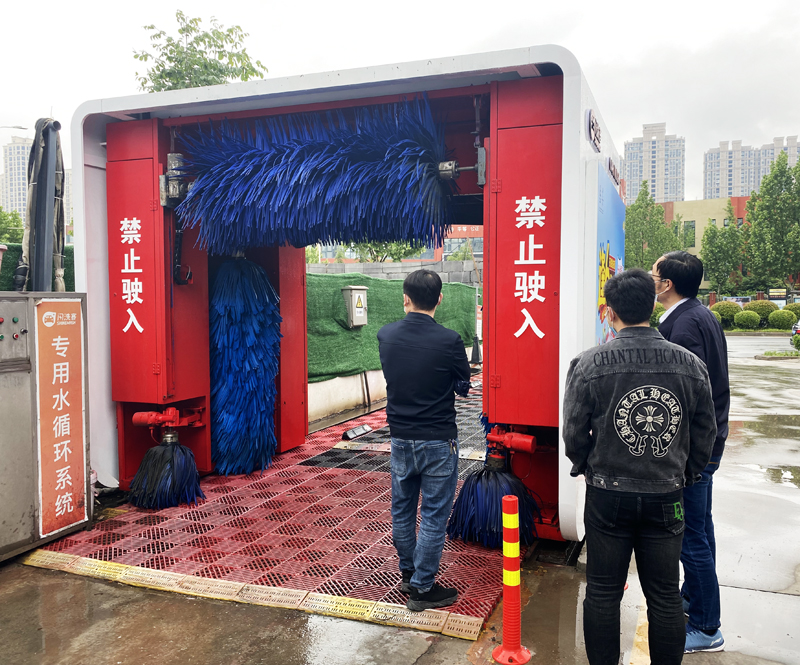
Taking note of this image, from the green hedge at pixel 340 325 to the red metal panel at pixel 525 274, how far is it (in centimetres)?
437

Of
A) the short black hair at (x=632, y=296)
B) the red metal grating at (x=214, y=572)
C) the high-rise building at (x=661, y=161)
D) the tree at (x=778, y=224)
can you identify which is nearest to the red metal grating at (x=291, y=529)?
the red metal grating at (x=214, y=572)

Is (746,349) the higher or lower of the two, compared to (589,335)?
lower

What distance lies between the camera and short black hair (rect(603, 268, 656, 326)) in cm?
239

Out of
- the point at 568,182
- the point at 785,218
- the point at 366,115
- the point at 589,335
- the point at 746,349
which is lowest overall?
the point at 746,349

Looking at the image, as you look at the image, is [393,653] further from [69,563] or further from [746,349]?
[746,349]

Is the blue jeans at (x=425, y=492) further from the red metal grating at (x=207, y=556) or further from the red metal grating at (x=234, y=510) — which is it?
the red metal grating at (x=234, y=510)

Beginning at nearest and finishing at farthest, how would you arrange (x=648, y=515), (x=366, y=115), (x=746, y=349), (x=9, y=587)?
(x=648, y=515) → (x=9, y=587) → (x=366, y=115) → (x=746, y=349)

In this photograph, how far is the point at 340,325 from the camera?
31.3 feet

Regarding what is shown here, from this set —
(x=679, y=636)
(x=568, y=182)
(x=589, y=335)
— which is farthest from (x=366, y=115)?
(x=679, y=636)

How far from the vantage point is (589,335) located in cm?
419

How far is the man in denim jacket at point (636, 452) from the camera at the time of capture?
2.32 meters

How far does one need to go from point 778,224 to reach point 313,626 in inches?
1447

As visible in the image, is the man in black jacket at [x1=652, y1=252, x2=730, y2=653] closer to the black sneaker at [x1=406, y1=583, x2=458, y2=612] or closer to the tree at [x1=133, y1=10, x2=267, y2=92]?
the black sneaker at [x1=406, y1=583, x2=458, y2=612]

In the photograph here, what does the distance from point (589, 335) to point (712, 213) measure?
54538 millimetres
